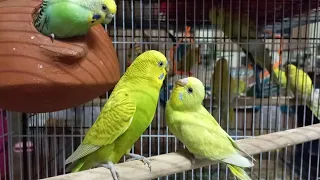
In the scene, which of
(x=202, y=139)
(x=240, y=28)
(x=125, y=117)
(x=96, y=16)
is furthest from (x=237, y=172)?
(x=240, y=28)

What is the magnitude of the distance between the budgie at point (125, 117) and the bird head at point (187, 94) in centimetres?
4

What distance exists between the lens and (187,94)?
1.94 feet

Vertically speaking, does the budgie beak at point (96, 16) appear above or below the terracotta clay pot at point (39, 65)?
above

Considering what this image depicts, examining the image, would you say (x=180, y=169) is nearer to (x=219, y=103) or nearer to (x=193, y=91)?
(x=193, y=91)

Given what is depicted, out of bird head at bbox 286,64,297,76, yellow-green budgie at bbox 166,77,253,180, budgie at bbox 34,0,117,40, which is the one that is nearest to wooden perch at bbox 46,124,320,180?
yellow-green budgie at bbox 166,77,253,180

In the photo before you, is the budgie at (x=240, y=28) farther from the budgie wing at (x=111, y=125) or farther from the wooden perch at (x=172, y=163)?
the budgie wing at (x=111, y=125)

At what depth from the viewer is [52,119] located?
1.08 meters

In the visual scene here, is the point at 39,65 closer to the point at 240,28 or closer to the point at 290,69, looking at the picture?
the point at 240,28

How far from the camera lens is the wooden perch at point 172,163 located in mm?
458

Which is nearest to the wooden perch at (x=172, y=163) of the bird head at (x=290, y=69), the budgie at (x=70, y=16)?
the budgie at (x=70, y=16)

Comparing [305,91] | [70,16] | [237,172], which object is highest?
[70,16]

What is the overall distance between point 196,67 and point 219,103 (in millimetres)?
270

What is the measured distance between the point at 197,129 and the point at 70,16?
0.27m

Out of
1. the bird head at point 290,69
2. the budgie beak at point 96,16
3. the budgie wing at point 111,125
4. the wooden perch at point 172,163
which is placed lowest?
the wooden perch at point 172,163
